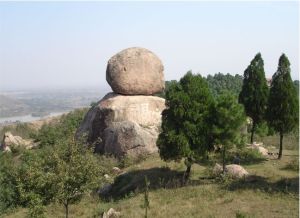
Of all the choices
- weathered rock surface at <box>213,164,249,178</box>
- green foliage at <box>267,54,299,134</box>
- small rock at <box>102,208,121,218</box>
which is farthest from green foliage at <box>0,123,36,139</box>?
small rock at <box>102,208,121,218</box>

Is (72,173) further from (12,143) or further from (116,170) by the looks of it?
(12,143)

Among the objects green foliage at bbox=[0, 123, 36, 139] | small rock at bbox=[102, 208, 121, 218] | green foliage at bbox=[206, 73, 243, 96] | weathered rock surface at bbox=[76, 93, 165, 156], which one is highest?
green foliage at bbox=[206, 73, 243, 96]

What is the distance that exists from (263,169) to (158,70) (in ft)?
47.6

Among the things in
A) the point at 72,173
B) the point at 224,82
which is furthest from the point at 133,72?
the point at 224,82

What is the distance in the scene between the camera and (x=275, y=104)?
25.3 metres

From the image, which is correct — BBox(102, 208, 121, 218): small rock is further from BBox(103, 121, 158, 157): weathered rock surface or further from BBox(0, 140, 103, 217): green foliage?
BBox(103, 121, 158, 157): weathered rock surface

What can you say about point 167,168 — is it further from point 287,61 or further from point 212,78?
point 212,78

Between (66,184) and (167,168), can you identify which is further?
(167,168)

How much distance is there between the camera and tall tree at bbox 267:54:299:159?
2472cm

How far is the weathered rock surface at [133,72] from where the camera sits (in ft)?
108

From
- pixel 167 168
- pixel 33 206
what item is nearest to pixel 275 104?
pixel 167 168

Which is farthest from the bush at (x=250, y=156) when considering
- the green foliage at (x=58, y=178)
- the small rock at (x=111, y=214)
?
the green foliage at (x=58, y=178)

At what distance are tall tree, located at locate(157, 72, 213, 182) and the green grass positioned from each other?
5.84 feet

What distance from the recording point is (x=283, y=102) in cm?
2491
